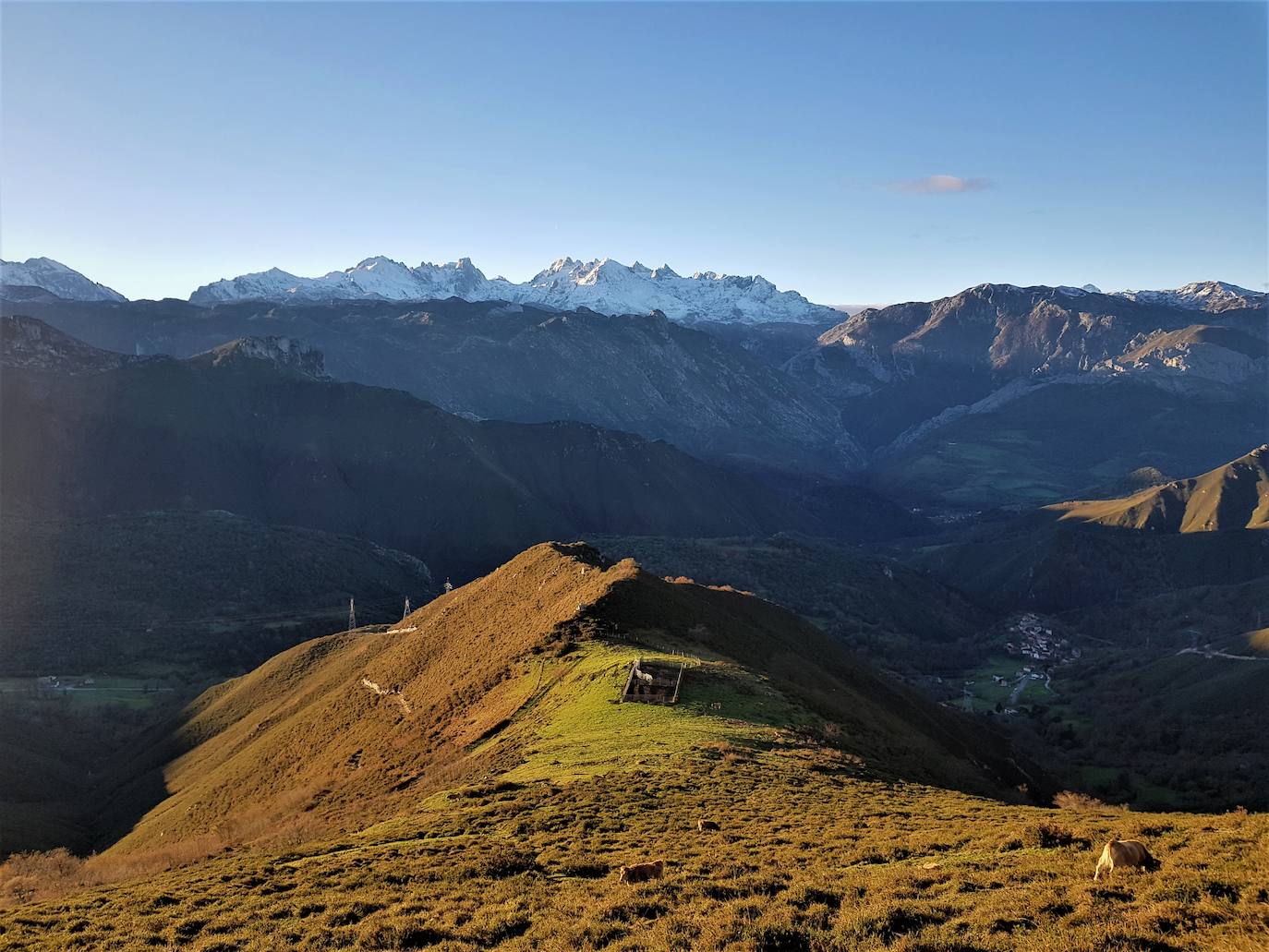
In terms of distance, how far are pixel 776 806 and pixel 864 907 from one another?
43.5 ft

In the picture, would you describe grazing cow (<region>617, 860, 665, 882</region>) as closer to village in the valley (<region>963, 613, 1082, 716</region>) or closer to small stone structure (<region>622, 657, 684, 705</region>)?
small stone structure (<region>622, 657, 684, 705</region>)

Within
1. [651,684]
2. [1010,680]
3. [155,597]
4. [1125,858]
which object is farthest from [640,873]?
[1010,680]

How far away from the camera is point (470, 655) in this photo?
222ft

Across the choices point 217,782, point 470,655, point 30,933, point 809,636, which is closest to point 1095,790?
point 809,636

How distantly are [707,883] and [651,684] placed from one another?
26.9 metres

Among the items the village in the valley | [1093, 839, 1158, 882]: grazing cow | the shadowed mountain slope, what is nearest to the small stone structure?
[1093, 839, 1158, 882]: grazing cow

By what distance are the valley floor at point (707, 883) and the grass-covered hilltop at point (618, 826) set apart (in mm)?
100

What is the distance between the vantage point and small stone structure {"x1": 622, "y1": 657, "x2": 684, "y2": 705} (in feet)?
160

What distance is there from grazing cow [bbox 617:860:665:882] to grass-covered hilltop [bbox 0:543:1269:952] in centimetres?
46

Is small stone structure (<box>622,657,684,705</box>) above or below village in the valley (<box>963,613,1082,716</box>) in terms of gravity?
above

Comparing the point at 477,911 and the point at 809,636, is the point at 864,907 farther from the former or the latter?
the point at 809,636

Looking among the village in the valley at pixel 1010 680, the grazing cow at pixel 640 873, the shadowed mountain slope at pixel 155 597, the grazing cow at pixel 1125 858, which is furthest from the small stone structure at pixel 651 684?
the village in the valley at pixel 1010 680

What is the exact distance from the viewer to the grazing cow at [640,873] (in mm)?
23750

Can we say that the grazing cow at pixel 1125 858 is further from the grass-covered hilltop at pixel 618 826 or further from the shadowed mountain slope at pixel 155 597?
the shadowed mountain slope at pixel 155 597
